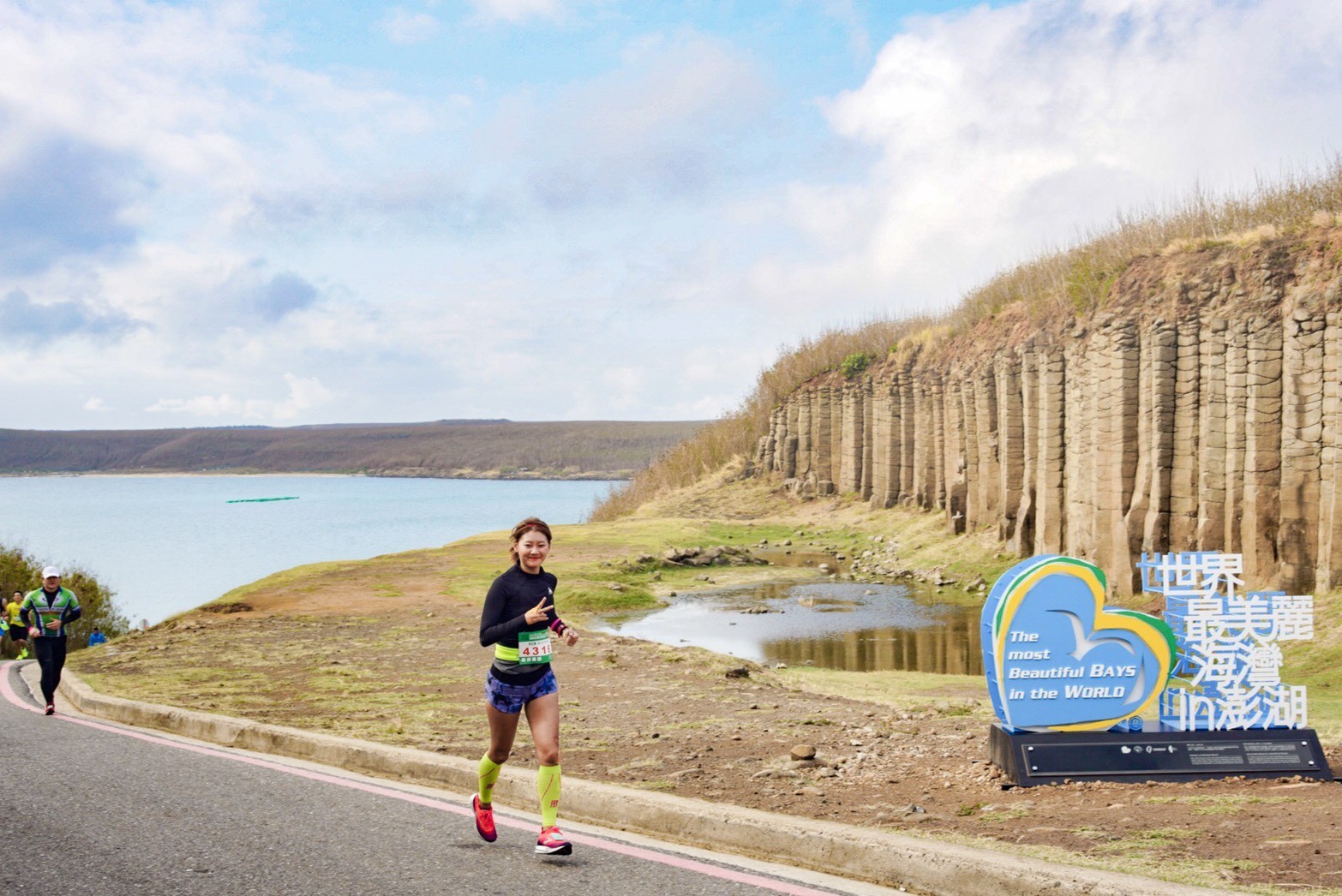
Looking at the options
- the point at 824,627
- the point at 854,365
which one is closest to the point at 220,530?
the point at 854,365

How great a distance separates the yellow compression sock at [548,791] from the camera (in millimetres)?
6613

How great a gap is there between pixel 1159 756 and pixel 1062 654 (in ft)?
3.17

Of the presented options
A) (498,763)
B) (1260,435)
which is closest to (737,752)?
(498,763)

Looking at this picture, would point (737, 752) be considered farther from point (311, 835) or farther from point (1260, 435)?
point (1260, 435)

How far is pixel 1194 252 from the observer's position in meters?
26.9

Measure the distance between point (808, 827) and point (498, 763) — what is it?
186 cm

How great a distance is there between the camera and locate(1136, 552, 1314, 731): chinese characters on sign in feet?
28.4

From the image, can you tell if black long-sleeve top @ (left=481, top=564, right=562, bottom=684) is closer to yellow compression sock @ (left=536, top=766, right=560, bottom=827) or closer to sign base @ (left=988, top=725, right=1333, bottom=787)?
yellow compression sock @ (left=536, top=766, right=560, bottom=827)

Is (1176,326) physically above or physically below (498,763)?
above

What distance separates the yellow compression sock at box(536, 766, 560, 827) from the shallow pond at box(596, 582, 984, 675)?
12733mm

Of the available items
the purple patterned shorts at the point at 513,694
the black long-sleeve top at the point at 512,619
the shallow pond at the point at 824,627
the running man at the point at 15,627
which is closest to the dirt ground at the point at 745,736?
the purple patterned shorts at the point at 513,694

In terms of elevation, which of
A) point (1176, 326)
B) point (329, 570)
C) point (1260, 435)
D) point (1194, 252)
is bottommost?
point (329, 570)

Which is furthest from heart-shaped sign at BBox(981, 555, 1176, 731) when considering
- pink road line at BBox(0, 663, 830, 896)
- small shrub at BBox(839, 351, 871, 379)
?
small shrub at BBox(839, 351, 871, 379)

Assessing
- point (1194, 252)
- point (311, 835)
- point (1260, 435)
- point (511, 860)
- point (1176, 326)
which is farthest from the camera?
point (1194, 252)
